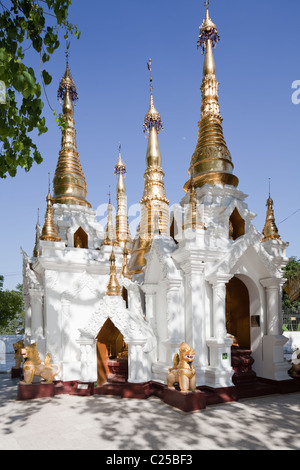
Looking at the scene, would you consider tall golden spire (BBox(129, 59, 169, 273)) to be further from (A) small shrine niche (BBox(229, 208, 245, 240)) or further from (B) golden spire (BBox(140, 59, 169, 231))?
(A) small shrine niche (BBox(229, 208, 245, 240))

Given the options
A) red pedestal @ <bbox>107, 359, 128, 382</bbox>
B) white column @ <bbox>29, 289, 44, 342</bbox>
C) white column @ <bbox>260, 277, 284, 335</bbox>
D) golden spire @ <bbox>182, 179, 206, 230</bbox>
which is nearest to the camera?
golden spire @ <bbox>182, 179, 206, 230</bbox>

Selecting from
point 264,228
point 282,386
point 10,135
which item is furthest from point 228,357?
point 10,135

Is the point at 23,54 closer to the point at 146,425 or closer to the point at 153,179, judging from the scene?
the point at 146,425

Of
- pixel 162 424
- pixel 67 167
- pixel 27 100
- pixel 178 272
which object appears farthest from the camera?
pixel 67 167

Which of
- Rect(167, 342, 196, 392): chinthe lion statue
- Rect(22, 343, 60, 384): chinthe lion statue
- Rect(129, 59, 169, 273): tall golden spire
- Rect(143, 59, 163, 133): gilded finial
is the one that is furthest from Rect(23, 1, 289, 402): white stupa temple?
Rect(143, 59, 163, 133): gilded finial

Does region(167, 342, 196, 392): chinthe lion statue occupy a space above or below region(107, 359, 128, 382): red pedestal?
above

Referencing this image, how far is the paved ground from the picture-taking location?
586cm

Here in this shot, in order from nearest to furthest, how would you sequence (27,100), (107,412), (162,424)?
(27,100) → (162,424) → (107,412)

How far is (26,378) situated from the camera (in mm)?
9555

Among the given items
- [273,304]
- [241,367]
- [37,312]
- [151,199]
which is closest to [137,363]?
[241,367]

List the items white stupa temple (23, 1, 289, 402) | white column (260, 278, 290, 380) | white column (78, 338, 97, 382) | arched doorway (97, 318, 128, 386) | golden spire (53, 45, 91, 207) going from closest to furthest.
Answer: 1. white stupa temple (23, 1, 289, 402)
2. white column (260, 278, 290, 380)
3. white column (78, 338, 97, 382)
4. arched doorway (97, 318, 128, 386)
5. golden spire (53, 45, 91, 207)

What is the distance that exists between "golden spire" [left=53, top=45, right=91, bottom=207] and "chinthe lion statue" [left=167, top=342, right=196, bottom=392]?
27.0ft

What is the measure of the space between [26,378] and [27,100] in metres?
8.02
